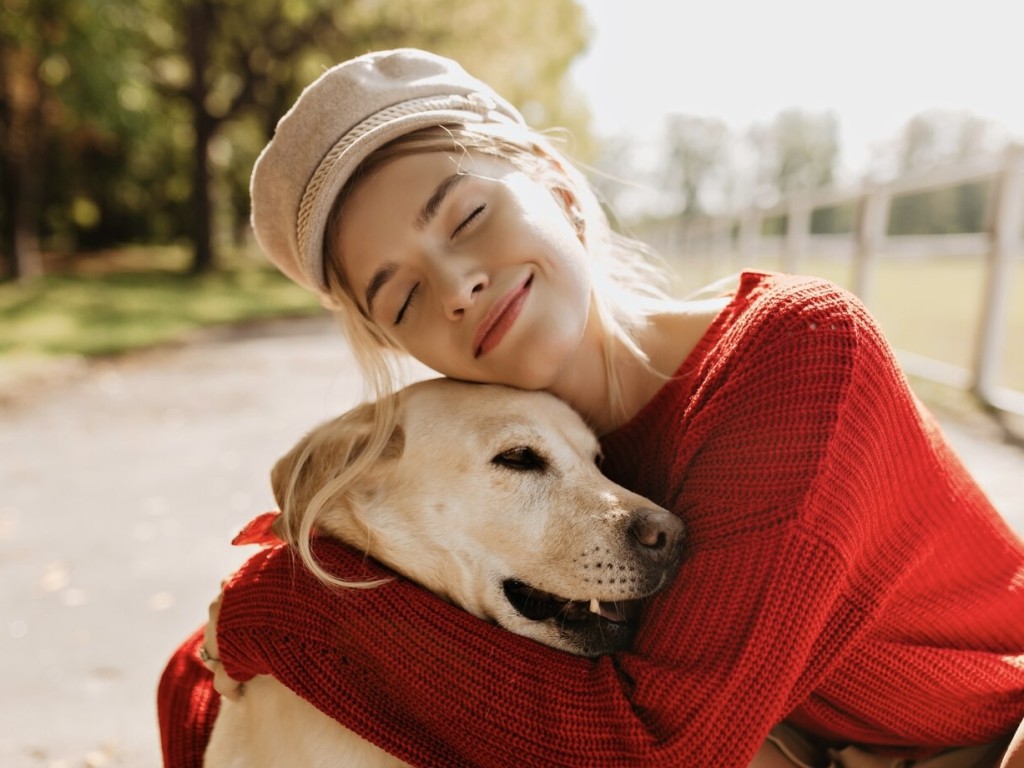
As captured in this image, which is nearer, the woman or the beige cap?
the woman

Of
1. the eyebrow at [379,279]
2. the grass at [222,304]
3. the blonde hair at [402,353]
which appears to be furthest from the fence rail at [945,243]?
the eyebrow at [379,279]

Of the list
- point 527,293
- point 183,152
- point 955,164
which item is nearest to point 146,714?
point 527,293

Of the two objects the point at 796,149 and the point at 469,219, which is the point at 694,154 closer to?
the point at 796,149

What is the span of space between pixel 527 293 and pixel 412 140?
0.47 meters

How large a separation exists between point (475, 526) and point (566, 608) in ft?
0.90

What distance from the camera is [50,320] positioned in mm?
12688

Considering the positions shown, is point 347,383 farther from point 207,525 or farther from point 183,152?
point 183,152

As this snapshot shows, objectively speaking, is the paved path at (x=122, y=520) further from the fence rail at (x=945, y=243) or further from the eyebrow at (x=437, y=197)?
the eyebrow at (x=437, y=197)

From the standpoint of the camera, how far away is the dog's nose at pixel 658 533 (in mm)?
1636

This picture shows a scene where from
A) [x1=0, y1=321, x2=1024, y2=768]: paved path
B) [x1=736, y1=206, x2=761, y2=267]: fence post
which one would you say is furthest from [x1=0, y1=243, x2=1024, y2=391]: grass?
[x1=0, y1=321, x2=1024, y2=768]: paved path

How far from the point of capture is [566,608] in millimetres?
1766

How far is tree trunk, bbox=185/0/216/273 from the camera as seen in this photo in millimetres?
19469

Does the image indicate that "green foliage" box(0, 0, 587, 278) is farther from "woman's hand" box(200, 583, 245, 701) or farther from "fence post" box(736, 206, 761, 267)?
"woman's hand" box(200, 583, 245, 701)

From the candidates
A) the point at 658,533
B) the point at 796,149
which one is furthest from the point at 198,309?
the point at 796,149
